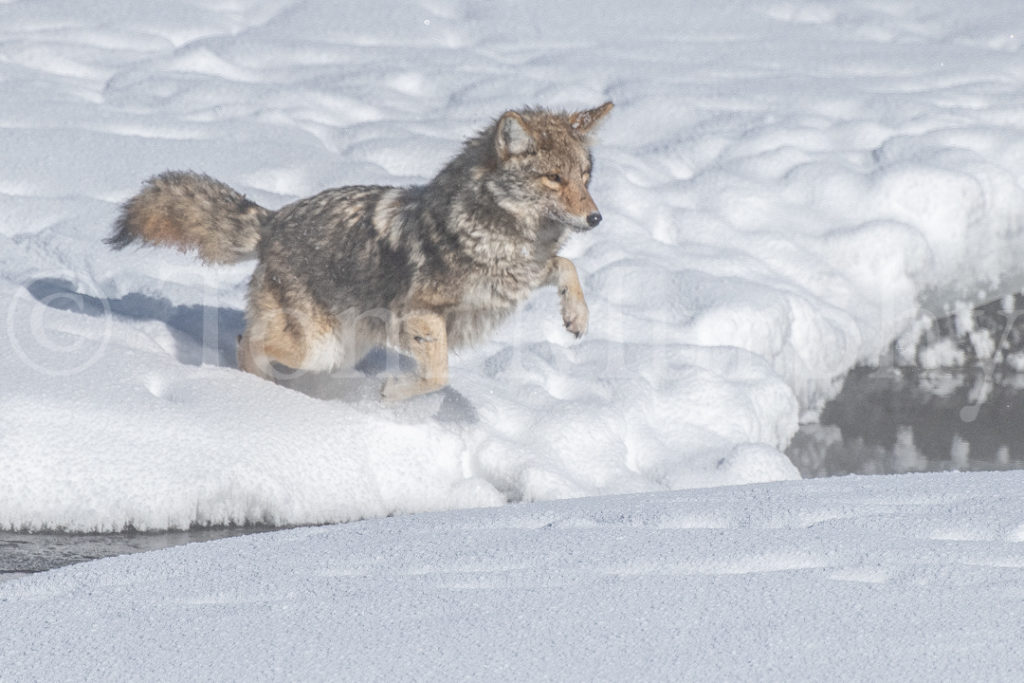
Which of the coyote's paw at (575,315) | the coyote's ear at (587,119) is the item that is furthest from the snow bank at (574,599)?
the coyote's ear at (587,119)

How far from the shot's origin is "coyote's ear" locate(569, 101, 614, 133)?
177 inches

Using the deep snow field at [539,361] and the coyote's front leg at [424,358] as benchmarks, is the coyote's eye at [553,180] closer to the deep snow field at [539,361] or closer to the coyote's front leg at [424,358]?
the coyote's front leg at [424,358]

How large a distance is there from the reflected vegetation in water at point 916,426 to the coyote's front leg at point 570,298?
1142 millimetres

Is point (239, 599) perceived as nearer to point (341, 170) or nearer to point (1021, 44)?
point (341, 170)

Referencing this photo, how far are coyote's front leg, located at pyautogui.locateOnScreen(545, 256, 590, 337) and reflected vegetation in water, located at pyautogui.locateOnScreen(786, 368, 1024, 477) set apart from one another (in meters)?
1.14

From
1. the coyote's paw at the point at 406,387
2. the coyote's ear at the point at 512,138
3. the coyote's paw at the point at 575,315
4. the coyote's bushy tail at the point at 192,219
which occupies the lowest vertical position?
the coyote's paw at the point at 406,387

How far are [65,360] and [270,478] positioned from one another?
3.46 ft

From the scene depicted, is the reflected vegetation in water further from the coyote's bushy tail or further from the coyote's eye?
the coyote's bushy tail

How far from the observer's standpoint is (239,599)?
8.58 feet

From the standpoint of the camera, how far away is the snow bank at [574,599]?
2230 mm

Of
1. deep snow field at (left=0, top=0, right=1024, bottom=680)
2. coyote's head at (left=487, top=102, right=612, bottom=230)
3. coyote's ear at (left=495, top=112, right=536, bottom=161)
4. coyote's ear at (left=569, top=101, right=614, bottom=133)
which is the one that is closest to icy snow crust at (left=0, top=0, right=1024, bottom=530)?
deep snow field at (left=0, top=0, right=1024, bottom=680)

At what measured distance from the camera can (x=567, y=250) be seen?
20.6ft

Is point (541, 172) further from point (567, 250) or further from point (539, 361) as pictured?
point (567, 250)

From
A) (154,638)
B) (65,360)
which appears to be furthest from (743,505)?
(65,360)
